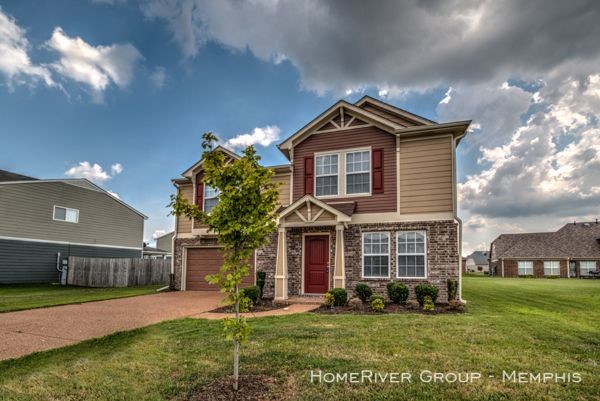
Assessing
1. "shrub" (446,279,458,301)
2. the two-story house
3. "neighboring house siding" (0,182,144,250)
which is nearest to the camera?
"shrub" (446,279,458,301)

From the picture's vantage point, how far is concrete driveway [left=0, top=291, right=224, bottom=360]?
678cm

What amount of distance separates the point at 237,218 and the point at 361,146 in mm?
9285

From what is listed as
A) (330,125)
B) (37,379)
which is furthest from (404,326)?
(330,125)

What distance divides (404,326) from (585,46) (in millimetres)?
8855

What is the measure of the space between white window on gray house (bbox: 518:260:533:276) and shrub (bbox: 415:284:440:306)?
3788cm

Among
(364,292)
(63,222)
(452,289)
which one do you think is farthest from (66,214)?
(452,289)

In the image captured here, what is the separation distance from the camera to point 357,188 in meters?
12.9

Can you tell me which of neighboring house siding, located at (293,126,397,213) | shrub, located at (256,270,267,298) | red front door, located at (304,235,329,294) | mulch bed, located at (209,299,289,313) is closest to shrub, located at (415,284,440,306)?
neighboring house siding, located at (293,126,397,213)

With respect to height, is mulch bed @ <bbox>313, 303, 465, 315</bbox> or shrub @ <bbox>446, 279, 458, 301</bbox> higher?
shrub @ <bbox>446, 279, 458, 301</bbox>

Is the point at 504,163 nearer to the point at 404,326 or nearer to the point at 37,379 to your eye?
the point at 404,326

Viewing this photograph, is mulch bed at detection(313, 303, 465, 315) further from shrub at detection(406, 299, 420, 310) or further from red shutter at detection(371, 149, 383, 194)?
red shutter at detection(371, 149, 383, 194)

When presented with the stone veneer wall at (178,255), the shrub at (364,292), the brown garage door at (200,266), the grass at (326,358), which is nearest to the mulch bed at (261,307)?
the grass at (326,358)

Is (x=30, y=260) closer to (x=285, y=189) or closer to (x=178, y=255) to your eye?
(x=178, y=255)

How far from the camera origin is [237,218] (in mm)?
4434
